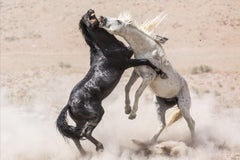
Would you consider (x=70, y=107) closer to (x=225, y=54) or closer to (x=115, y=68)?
(x=115, y=68)

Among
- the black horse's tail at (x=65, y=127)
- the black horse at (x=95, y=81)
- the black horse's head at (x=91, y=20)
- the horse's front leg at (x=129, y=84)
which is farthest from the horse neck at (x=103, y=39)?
the black horse's tail at (x=65, y=127)

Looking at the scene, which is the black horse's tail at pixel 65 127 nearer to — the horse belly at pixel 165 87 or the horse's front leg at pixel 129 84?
the horse's front leg at pixel 129 84

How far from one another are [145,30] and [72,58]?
650 inches

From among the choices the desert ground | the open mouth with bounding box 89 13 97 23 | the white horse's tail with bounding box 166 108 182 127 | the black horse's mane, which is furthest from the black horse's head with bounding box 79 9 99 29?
the white horse's tail with bounding box 166 108 182 127

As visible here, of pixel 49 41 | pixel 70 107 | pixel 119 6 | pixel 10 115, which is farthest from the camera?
pixel 119 6

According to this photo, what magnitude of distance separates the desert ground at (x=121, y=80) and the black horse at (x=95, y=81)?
0.66m

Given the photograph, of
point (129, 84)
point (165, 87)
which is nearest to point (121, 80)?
point (165, 87)

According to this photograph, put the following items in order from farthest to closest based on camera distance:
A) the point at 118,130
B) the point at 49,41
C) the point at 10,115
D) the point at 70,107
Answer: the point at 49,41, the point at 10,115, the point at 118,130, the point at 70,107

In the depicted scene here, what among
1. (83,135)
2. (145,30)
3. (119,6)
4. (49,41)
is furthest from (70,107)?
(119,6)

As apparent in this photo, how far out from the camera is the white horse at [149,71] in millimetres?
8148

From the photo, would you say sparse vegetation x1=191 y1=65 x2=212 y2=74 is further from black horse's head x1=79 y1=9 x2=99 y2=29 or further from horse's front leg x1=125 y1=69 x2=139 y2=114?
black horse's head x1=79 y1=9 x2=99 y2=29

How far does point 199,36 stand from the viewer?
27.2 meters

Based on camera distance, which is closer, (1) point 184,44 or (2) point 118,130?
(2) point 118,130

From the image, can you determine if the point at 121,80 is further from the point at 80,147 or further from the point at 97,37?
the point at 97,37
